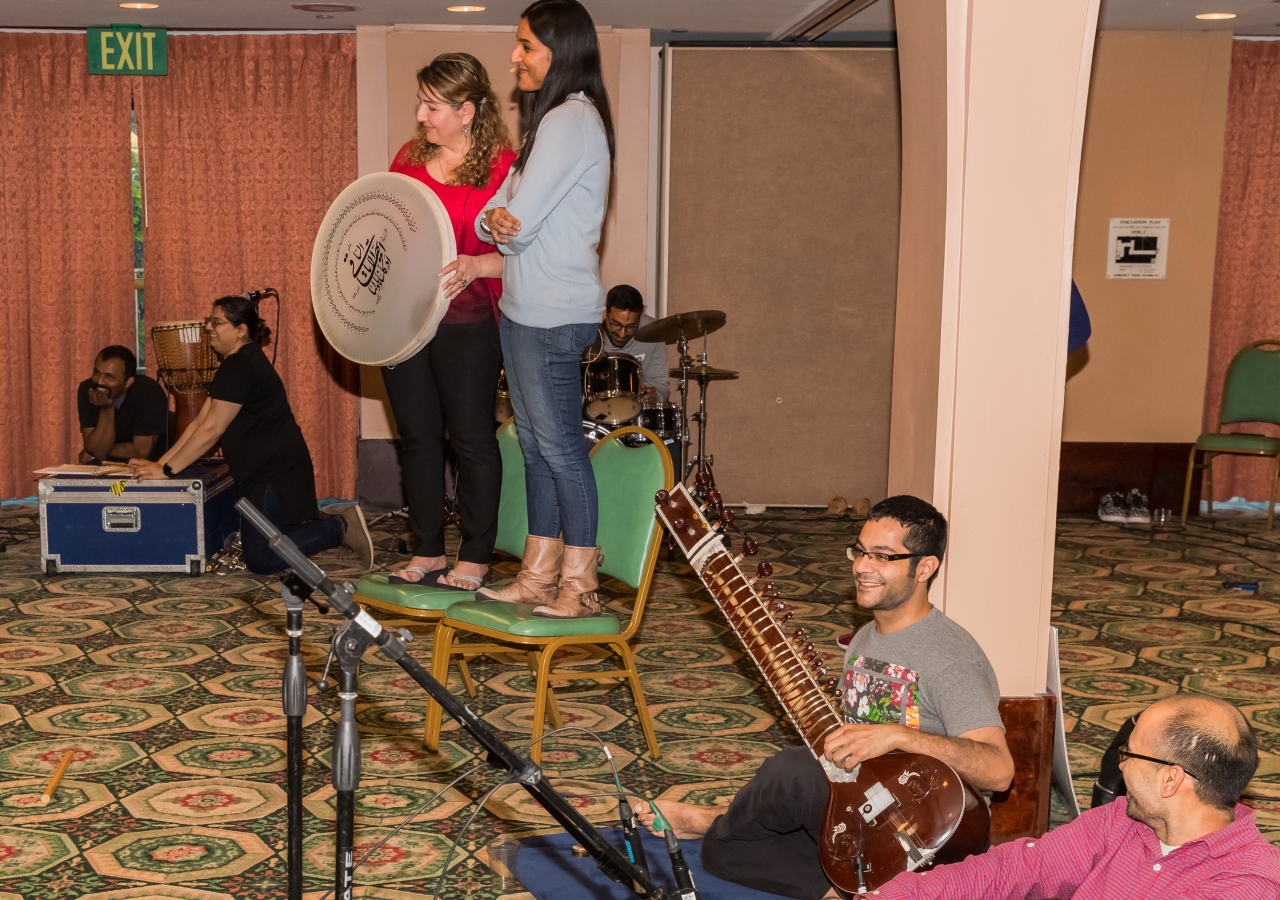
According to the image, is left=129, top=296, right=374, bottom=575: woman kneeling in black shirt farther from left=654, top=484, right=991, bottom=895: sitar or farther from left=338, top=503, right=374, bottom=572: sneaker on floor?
left=654, top=484, right=991, bottom=895: sitar

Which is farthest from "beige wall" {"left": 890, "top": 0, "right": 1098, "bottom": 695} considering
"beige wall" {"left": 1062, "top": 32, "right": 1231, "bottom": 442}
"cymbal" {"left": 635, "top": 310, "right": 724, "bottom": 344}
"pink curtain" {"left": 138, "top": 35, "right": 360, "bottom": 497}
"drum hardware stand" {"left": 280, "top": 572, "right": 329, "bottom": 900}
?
"pink curtain" {"left": 138, "top": 35, "right": 360, "bottom": 497}

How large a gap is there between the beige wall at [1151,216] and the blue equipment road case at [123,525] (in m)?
4.89

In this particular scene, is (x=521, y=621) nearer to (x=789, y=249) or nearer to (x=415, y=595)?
(x=415, y=595)

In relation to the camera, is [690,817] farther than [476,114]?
No

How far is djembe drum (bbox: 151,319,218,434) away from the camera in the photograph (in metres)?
6.94

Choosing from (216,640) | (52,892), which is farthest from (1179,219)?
(52,892)

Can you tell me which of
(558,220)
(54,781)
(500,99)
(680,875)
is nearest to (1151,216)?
(500,99)

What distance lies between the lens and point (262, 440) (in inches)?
231

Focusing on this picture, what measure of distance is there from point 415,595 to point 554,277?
94 cm

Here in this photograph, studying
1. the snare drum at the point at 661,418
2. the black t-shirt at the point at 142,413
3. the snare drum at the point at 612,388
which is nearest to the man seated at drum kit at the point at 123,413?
the black t-shirt at the point at 142,413

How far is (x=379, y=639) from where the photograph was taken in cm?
150

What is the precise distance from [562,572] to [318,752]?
0.88 metres

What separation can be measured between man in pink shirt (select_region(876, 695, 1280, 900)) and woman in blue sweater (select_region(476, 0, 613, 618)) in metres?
1.59

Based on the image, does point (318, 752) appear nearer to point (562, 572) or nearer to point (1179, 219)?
point (562, 572)
